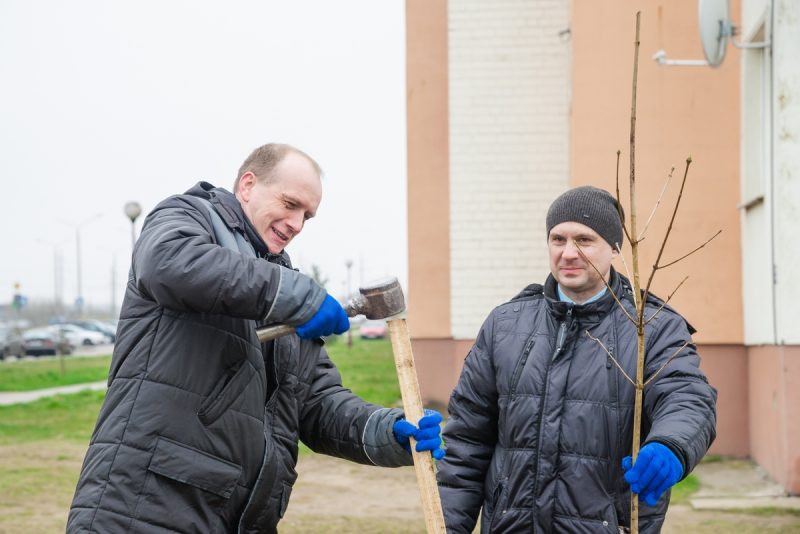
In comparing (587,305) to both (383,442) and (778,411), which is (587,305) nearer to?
(383,442)

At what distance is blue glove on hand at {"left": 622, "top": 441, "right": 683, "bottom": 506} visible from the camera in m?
2.64

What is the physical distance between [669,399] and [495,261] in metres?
9.15

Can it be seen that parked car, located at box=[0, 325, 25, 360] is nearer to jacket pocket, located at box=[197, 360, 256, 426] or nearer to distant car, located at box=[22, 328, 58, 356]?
distant car, located at box=[22, 328, 58, 356]

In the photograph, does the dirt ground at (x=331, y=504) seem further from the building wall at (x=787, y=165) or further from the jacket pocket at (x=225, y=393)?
the jacket pocket at (x=225, y=393)

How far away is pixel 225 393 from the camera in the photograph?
271 cm

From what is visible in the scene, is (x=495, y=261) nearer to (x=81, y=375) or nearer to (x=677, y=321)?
(x=677, y=321)

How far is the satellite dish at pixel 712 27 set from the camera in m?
8.16

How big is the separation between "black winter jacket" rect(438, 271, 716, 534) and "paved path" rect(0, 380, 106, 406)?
1692 centimetres

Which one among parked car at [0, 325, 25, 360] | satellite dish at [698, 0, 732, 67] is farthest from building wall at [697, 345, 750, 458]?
parked car at [0, 325, 25, 360]

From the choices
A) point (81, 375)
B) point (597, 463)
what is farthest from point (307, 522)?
point (81, 375)

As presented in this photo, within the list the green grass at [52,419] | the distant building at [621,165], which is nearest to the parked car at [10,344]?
the green grass at [52,419]

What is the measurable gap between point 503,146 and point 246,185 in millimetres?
9311

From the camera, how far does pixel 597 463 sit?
9.61 ft

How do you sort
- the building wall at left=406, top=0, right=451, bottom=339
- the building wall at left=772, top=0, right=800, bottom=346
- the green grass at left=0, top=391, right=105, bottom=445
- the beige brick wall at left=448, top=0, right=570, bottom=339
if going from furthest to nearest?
the building wall at left=406, top=0, right=451, bottom=339, the green grass at left=0, top=391, right=105, bottom=445, the beige brick wall at left=448, top=0, right=570, bottom=339, the building wall at left=772, top=0, right=800, bottom=346
